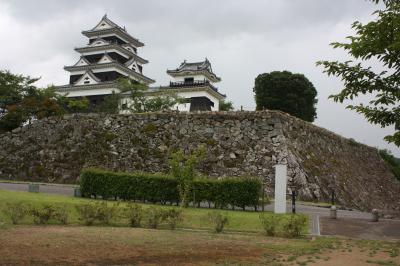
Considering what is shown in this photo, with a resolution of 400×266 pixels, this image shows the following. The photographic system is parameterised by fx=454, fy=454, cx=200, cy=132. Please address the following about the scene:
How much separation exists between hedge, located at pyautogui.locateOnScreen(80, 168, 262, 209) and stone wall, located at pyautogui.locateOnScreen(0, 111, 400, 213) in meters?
5.81

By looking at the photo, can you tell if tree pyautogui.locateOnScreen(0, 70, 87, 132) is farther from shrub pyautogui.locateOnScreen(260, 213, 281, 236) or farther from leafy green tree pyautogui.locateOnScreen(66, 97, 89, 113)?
shrub pyautogui.locateOnScreen(260, 213, 281, 236)

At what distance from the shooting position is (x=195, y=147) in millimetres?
22953

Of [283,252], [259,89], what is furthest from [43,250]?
[259,89]

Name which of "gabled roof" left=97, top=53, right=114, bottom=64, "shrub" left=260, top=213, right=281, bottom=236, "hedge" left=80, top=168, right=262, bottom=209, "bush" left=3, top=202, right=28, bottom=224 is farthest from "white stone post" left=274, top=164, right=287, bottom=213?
"gabled roof" left=97, top=53, right=114, bottom=64

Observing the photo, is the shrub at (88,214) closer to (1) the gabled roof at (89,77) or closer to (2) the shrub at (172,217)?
(2) the shrub at (172,217)

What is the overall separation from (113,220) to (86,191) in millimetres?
4541

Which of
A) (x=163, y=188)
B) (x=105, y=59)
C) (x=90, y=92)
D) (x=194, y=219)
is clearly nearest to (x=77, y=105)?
(x=90, y=92)

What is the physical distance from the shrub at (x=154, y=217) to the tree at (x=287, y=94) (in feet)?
81.9

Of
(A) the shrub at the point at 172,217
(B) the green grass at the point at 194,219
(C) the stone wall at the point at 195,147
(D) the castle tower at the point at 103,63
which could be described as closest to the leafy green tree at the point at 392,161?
(C) the stone wall at the point at 195,147

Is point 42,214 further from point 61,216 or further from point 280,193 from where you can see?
Answer: point 280,193

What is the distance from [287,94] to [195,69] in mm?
11588

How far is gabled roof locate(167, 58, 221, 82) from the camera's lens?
44.2 m

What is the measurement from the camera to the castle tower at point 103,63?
43594 millimetres

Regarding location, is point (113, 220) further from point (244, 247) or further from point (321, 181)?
point (321, 181)
